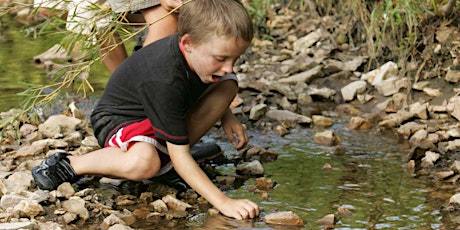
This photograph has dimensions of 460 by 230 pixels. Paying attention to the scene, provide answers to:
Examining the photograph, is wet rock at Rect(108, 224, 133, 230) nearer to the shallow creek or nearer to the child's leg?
the shallow creek

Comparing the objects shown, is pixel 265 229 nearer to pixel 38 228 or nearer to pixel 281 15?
pixel 38 228

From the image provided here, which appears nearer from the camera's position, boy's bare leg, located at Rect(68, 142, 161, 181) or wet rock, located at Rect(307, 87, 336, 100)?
boy's bare leg, located at Rect(68, 142, 161, 181)

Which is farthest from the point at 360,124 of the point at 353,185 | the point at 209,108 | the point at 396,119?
the point at 209,108

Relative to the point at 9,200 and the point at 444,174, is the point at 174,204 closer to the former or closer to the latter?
the point at 9,200

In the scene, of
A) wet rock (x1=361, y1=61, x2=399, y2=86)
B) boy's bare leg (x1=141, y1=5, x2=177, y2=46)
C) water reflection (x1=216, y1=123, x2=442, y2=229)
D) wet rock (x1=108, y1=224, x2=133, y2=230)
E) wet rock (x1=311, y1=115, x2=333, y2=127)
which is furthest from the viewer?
A: wet rock (x1=361, y1=61, x2=399, y2=86)

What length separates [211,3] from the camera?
2990mm

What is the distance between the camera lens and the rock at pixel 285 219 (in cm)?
297

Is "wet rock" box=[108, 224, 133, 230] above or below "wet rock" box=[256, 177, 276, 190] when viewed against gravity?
above

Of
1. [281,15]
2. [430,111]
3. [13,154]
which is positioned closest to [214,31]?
[13,154]

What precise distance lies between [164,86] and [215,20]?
334 millimetres

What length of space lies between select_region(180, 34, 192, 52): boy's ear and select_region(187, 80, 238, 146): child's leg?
403 mm

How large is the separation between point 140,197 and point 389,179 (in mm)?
1099

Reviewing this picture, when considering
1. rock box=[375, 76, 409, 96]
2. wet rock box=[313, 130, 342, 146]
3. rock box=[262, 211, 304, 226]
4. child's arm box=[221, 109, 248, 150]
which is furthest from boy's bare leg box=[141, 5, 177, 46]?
rock box=[375, 76, 409, 96]

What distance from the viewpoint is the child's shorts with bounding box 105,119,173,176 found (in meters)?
3.22
